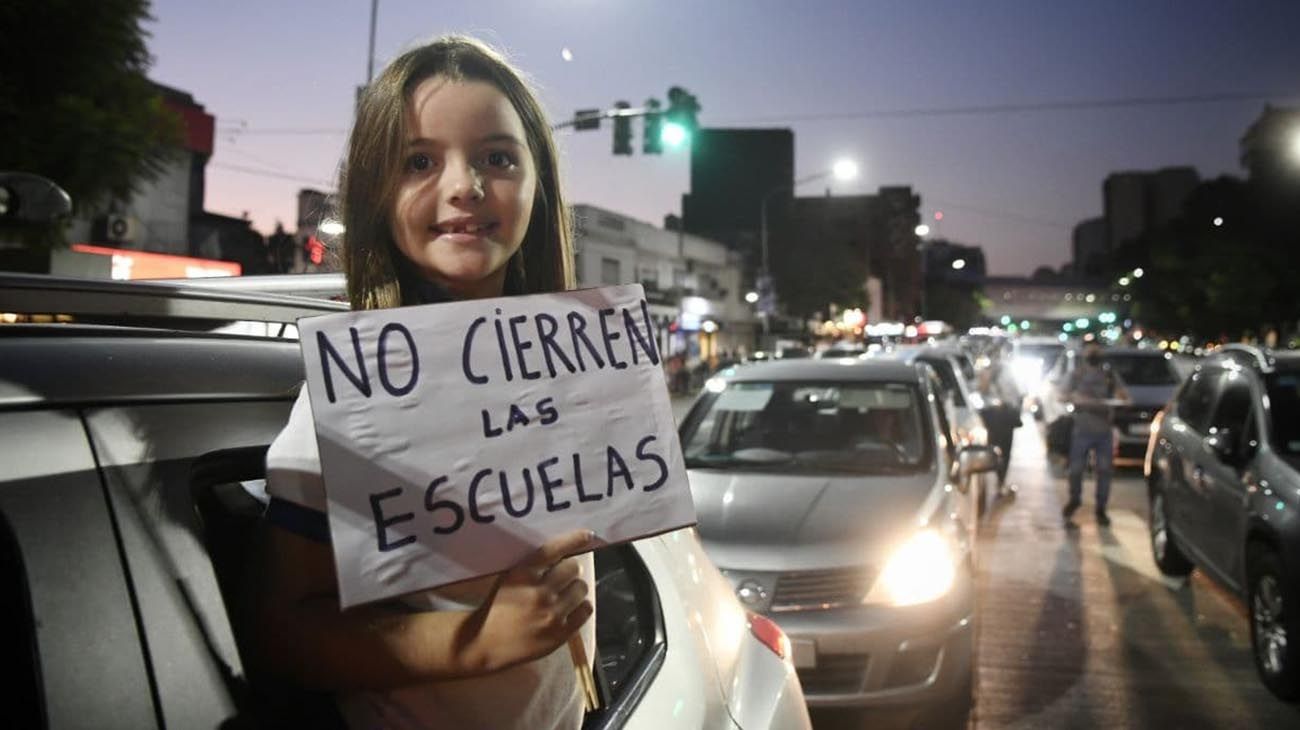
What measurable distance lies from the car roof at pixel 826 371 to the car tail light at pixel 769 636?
3744mm

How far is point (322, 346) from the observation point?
127 centimetres

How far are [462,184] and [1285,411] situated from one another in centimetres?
586

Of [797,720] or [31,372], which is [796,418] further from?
[31,372]

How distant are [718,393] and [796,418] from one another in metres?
0.55

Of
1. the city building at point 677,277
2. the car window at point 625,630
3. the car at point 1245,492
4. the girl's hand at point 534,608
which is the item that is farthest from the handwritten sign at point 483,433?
the city building at point 677,277

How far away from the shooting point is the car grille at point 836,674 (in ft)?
14.3

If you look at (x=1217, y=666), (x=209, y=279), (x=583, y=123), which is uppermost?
(x=583, y=123)

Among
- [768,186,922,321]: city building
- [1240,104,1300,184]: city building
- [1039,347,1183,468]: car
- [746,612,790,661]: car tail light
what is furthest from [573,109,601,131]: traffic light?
[1240,104,1300,184]: city building

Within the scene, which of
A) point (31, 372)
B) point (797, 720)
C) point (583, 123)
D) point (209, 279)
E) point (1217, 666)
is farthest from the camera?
point (583, 123)

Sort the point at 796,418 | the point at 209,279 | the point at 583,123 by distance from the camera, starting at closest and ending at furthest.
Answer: the point at 209,279 < the point at 796,418 < the point at 583,123

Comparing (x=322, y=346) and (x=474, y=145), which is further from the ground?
(x=474, y=145)

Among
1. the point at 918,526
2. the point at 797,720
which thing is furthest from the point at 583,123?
the point at 797,720

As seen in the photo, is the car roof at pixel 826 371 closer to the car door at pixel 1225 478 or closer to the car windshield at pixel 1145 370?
the car door at pixel 1225 478

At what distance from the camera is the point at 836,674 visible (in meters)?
4.39
